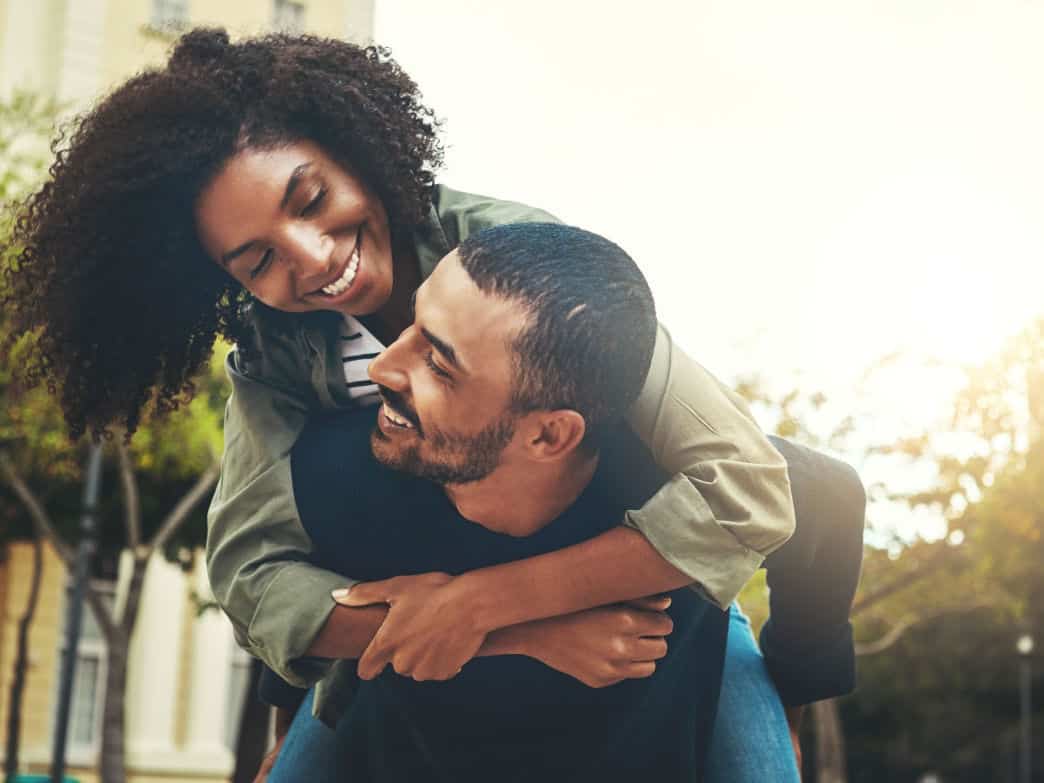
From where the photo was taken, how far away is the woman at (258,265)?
1.83 m

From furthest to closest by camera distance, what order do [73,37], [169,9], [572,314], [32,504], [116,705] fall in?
[169,9], [73,37], [32,504], [116,705], [572,314]

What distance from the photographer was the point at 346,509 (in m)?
1.83

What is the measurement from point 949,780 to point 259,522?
37072 mm

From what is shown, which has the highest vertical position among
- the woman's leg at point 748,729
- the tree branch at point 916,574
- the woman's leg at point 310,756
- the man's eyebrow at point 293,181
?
the man's eyebrow at point 293,181

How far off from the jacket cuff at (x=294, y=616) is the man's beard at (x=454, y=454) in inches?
7.7

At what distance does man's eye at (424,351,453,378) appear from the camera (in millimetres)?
1599

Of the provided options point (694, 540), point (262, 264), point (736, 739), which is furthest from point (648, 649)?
point (262, 264)

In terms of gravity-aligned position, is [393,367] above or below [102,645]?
above

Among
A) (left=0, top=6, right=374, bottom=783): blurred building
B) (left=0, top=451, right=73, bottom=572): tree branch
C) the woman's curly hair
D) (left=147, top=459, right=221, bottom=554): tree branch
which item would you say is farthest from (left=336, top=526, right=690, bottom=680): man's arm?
(left=0, top=6, right=374, bottom=783): blurred building

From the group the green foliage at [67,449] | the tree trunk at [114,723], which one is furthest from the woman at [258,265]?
the tree trunk at [114,723]

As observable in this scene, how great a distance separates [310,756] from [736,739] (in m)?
0.57

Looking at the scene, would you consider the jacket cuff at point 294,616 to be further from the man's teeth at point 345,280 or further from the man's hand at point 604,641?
the man's teeth at point 345,280

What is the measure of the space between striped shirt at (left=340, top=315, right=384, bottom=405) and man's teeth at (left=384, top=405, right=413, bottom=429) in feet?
0.95

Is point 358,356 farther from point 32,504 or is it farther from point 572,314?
point 32,504
